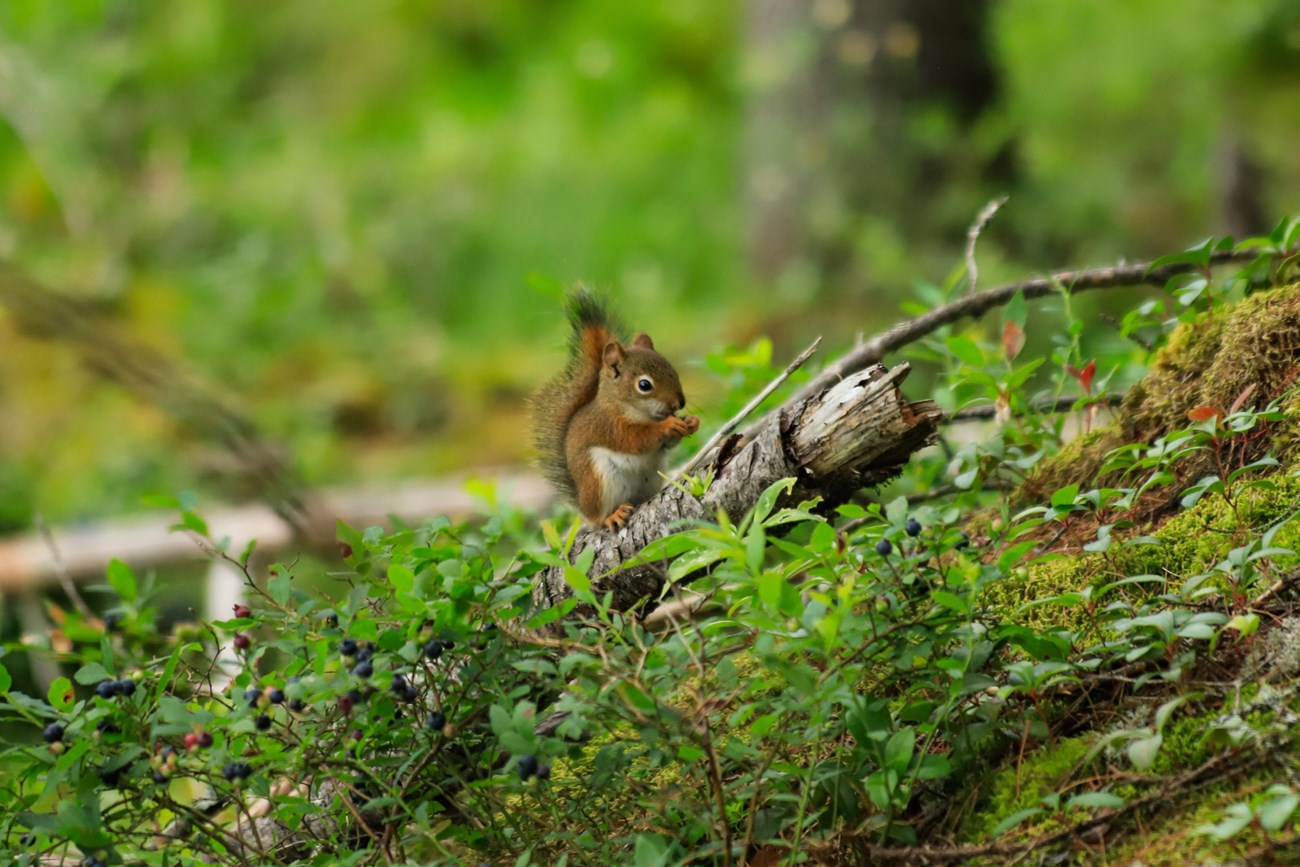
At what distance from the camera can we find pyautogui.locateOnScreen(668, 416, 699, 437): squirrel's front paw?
256 cm

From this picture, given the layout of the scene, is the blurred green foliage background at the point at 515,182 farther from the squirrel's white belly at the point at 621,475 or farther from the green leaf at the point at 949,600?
the green leaf at the point at 949,600

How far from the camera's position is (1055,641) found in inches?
61.5

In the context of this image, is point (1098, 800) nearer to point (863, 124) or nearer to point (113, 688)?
point (113, 688)

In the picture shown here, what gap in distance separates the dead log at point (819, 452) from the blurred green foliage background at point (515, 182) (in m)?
1.58

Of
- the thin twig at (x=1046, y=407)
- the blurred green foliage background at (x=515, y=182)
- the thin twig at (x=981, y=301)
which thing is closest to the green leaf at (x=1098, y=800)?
the thin twig at (x=1046, y=407)

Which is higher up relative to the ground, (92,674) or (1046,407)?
(92,674)

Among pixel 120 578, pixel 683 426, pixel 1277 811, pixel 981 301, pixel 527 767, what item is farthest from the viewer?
pixel 683 426

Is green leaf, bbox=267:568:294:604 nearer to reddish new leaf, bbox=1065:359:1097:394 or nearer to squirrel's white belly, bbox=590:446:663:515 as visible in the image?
squirrel's white belly, bbox=590:446:663:515

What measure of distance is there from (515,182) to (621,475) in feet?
18.9

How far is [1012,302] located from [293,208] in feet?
21.0

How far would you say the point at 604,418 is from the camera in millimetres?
2674

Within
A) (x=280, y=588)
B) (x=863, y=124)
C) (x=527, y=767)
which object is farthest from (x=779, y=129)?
(x=527, y=767)

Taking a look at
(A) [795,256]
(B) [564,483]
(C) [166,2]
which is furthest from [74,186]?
(B) [564,483]

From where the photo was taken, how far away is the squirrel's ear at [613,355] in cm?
275
